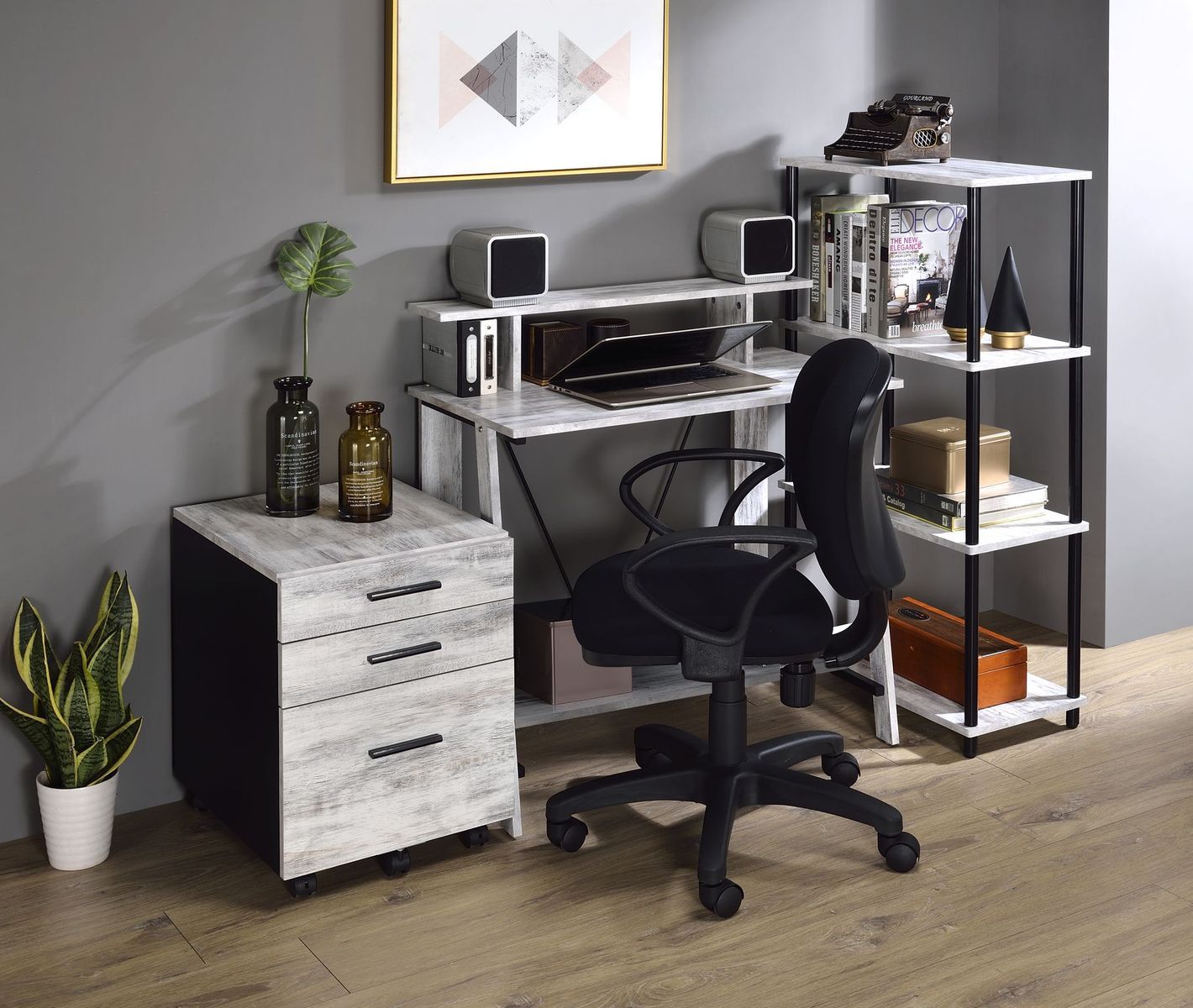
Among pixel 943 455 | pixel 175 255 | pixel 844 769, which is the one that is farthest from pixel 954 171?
pixel 175 255

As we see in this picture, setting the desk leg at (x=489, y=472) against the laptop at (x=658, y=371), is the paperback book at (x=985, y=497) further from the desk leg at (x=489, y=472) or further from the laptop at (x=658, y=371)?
the desk leg at (x=489, y=472)

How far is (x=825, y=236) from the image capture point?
12.2 feet

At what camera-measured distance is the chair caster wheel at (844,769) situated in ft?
10.9

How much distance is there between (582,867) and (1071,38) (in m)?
2.45

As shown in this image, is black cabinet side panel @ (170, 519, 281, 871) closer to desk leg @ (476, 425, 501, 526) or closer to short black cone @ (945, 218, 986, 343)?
desk leg @ (476, 425, 501, 526)

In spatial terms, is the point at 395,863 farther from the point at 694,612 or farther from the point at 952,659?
the point at 952,659

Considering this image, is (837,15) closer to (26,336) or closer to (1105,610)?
(1105,610)

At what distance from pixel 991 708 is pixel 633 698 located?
0.88 meters

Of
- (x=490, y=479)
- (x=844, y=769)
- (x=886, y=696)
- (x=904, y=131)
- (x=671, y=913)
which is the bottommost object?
(x=671, y=913)

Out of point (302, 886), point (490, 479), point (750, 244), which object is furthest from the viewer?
point (750, 244)

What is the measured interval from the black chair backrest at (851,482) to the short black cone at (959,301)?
1.80 ft

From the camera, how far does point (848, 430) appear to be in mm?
2768

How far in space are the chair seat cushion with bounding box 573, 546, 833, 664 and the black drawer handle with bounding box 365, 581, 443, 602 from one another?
28cm

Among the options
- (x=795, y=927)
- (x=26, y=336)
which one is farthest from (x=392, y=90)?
(x=795, y=927)
